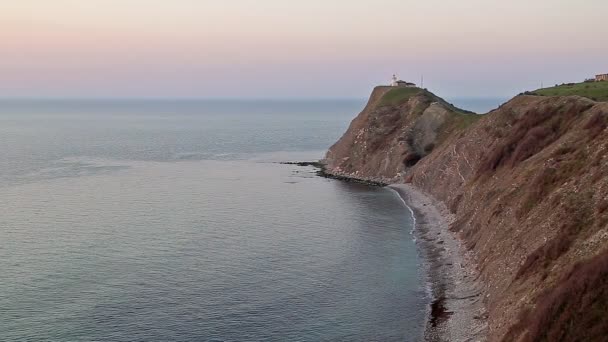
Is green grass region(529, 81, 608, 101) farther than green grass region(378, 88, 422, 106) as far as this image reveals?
No

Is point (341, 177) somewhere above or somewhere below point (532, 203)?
below

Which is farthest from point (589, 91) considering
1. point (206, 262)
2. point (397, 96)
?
point (206, 262)

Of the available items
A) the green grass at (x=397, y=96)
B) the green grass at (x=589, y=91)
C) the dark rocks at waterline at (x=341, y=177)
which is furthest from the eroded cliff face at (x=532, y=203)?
the green grass at (x=397, y=96)

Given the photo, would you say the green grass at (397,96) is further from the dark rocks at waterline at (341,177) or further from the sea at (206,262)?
the sea at (206,262)

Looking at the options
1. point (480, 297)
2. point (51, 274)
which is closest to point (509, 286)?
point (480, 297)

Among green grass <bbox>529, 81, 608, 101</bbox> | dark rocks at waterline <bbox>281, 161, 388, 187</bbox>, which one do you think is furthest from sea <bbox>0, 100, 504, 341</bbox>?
green grass <bbox>529, 81, 608, 101</bbox>

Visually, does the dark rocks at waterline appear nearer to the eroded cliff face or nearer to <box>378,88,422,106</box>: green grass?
the eroded cliff face

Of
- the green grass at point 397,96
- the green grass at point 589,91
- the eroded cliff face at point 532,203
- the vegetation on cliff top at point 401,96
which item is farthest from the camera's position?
the green grass at point 397,96

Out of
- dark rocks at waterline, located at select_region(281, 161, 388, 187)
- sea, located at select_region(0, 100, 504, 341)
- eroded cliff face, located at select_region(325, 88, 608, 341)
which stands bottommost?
sea, located at select_region(0, 100, 504, 341)

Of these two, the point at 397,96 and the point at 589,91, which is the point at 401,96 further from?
the point at 589,91
